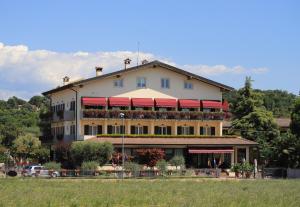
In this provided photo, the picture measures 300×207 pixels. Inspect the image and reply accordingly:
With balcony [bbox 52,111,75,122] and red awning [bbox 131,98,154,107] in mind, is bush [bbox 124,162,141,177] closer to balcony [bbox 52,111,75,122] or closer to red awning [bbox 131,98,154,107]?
red awning [bbox 131,98,154,107]

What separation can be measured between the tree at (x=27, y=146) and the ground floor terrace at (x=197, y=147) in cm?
2094

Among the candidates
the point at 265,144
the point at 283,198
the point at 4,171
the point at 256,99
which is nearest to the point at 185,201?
the point at 283,198

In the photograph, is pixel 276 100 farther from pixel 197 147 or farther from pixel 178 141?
pixel 178 141

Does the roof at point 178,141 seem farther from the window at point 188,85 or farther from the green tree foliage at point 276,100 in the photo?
the green tree foliage at point 276,100

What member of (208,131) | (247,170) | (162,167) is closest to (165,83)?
(208,131)

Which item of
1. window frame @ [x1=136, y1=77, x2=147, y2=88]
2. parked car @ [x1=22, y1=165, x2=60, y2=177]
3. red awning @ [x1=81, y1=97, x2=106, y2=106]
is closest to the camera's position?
parked car @ [x1=22, y1=165, x2=60, y2=177]

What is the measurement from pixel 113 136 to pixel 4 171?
12989 millimetres

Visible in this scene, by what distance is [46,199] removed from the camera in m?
35.4

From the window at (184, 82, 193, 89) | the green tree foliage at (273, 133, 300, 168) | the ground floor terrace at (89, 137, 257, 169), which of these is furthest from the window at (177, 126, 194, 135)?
the green tree foliage at (273, 133, 300, 168)

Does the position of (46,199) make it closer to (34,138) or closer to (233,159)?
(233,159)

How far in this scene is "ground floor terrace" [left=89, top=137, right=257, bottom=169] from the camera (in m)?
72.8

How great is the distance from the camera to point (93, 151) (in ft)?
221

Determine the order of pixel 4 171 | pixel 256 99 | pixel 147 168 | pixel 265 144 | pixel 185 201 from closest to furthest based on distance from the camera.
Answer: pixel 185 201
pixel 4 171
pixel 147 168
pixel 265 144
pixel 256 99

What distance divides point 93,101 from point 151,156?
9334mm
